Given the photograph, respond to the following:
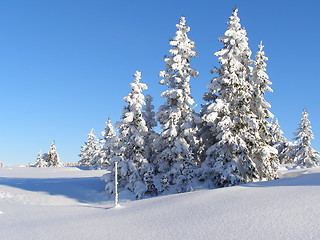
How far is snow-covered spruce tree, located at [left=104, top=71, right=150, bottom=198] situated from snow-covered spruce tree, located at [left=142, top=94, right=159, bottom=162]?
0.59 m

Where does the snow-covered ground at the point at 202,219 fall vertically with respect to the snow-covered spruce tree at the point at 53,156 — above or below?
below

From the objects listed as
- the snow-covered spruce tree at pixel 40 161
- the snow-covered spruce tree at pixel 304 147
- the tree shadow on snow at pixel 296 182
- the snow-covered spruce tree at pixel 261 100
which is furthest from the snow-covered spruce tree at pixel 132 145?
the snow-covered spruce tree at pixel 40 161

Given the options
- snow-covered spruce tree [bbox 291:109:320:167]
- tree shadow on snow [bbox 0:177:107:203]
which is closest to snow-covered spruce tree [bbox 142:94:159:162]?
tree shadow on snow [bbox 0:177:107:203]

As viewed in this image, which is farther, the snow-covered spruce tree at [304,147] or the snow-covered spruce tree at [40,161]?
the snow-covered spruce tree at [40,161]

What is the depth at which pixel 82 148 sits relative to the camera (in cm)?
7375

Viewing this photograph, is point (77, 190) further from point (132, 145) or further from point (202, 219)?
point (202, 219)

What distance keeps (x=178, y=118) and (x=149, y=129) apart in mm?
4996

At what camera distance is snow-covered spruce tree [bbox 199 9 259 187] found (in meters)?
19.0

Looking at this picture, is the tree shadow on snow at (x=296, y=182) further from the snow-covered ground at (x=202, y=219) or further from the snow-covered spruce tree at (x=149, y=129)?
the snow-covered spruce tree at (x=149, y=129)

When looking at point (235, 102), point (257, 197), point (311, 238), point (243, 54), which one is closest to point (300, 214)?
point (311, 238)

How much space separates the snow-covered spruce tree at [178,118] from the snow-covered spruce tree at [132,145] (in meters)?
1.62

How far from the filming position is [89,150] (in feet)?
237

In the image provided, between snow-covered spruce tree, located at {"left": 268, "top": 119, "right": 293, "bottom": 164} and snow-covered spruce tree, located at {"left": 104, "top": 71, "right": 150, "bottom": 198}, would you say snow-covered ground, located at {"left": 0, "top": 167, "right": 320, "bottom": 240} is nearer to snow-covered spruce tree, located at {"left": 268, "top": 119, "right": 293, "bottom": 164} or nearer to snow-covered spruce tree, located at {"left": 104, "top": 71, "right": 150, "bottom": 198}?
snow-covered spruce tree, located at {"left": 104, "top": 71, "right": 150, "bottom": 198}

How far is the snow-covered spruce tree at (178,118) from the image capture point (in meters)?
21.7
